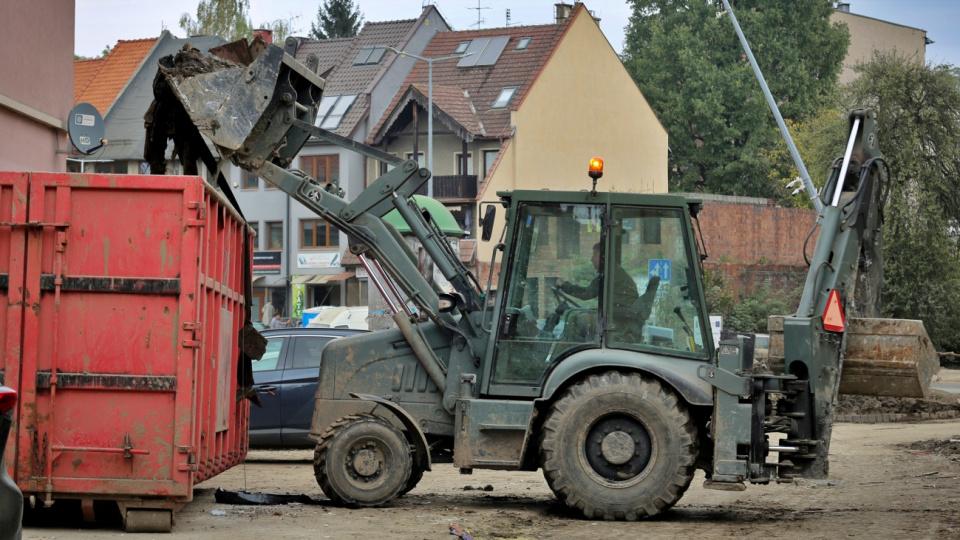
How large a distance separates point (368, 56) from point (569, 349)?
5029cm

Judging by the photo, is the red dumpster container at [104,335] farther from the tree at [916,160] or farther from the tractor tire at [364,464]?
the tree at [916,160]

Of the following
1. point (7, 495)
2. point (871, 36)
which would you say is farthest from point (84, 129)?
point (871, 36)

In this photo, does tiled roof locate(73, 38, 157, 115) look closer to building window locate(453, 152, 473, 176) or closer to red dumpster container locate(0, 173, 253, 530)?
building window locate(453, 152, 473, 176)

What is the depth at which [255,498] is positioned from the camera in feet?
36.5

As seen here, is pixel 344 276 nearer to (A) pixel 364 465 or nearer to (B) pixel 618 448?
(A) pixel 364 465

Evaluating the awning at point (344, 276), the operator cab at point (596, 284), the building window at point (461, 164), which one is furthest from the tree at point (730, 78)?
the operator cab at point (596, 284)

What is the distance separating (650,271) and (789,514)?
2.43 m

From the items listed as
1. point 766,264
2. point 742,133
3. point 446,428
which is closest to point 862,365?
point 446,428

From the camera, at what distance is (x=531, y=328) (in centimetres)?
1113

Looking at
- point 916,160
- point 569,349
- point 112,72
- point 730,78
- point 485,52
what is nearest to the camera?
point 569,349

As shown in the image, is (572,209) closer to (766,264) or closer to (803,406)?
(803,406)

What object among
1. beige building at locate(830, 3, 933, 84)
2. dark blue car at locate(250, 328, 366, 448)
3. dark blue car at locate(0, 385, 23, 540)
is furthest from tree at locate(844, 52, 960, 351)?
beige building at locate(830, 3, 933, 84)

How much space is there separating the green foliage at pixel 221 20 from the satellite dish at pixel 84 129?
139 feet

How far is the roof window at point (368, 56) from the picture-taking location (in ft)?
196
